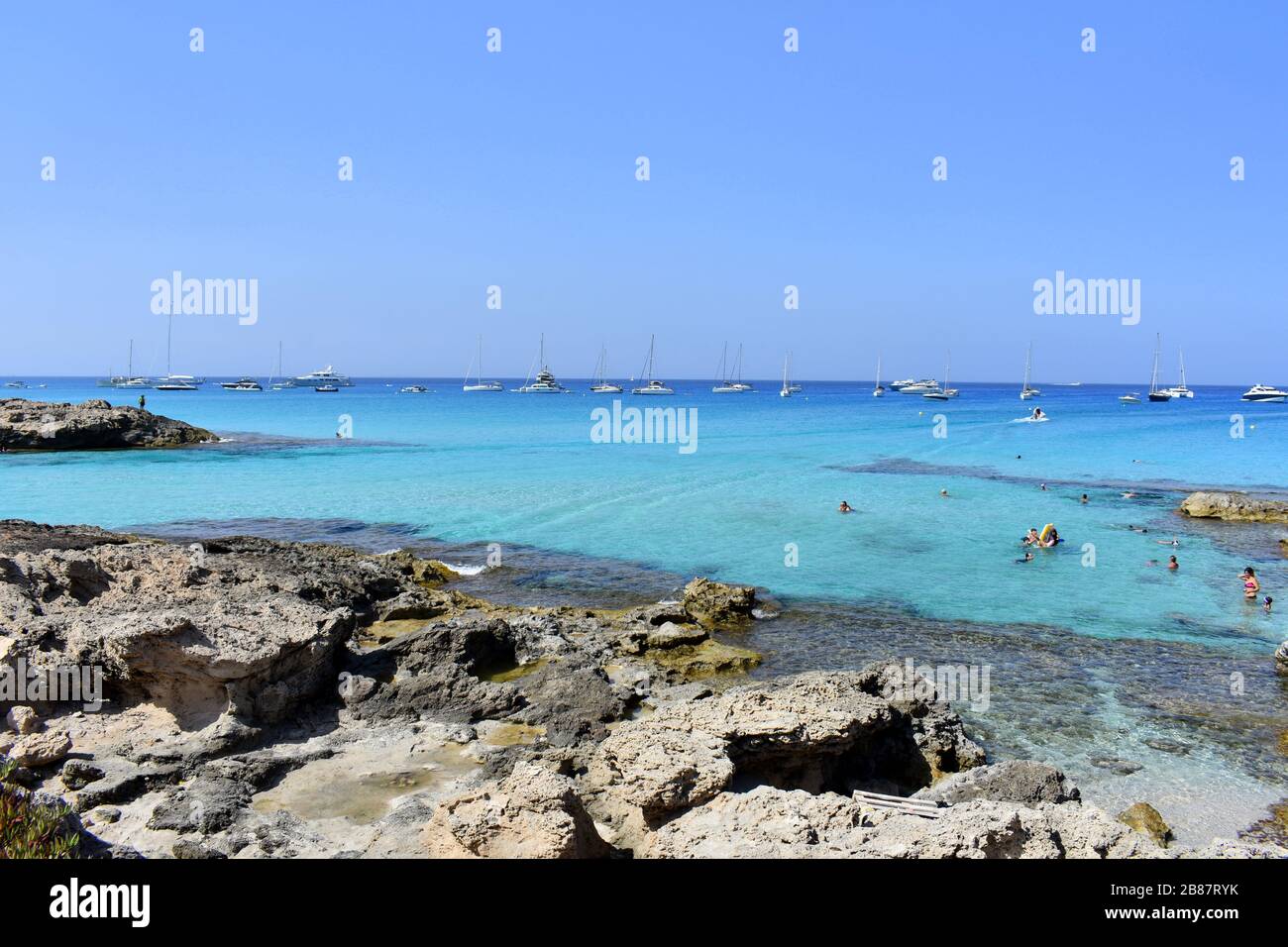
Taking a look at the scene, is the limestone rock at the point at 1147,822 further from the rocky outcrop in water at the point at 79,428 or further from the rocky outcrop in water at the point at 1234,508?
the rocky outcrop in water at the point at 79,428

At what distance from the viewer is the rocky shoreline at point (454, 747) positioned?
7.43 m

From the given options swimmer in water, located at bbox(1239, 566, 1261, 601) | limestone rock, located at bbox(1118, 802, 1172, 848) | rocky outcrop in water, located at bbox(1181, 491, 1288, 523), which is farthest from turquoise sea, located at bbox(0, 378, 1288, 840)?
rocky outcrop in water, located at bbox(1181, 491, 1288, 523)

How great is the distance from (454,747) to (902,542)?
2200cm

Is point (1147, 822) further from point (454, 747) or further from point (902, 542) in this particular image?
point (902, 542)

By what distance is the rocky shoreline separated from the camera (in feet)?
24.4

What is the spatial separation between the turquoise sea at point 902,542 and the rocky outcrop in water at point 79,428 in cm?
373

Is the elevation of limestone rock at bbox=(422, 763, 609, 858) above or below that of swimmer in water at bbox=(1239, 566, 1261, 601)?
above

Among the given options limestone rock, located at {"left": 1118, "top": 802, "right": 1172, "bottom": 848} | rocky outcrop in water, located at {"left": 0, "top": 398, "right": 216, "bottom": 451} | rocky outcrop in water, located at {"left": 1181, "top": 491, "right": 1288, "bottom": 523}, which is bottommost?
limestone rock, located at {"left": 1118, "top": 802, "right": 1172, "bottom": 848}

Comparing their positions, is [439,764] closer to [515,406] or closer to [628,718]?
[628,718]

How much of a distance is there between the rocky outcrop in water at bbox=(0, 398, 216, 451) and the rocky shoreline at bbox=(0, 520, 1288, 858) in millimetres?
52126

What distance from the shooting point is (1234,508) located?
3572 cm

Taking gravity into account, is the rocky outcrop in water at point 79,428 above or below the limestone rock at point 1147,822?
above

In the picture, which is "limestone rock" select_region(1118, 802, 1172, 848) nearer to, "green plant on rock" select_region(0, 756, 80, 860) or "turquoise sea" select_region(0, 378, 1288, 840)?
"turquoise sea" select_region(0, 378, 1288, 840)

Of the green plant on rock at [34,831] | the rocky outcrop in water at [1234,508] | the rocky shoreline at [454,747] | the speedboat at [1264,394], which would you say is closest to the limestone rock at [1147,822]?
the rocky shoreline at [454,747]
